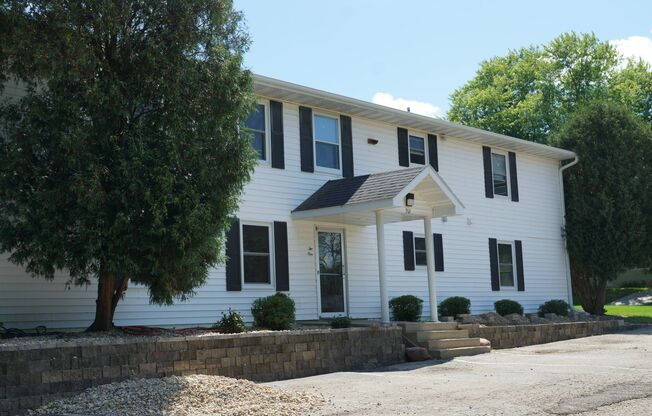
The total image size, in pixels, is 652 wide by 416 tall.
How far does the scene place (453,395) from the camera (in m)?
9.56

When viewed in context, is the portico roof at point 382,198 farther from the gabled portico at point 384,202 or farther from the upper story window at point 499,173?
the upper story window at point 499,173

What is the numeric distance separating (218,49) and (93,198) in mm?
3141

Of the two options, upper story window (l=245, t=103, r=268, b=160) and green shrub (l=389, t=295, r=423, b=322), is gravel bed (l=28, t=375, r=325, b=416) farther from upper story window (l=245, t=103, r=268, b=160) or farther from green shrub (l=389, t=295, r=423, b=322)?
green shrub (l=389, t=295, r=423, b=322)

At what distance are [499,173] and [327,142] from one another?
6909mm

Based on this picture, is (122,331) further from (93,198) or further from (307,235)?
(307,235)

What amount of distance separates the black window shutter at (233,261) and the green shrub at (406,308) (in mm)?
3734

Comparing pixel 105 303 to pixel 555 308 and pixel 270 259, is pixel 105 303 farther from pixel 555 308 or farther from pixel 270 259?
pixel 555 308

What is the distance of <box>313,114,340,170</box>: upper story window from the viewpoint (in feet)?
57.0

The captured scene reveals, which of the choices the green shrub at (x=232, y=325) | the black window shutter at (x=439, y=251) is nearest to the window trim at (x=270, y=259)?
the green shrub at (x=232, y=325)

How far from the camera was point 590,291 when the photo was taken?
2431 centimetres

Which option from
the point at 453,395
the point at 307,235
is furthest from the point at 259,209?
the point at 453,395

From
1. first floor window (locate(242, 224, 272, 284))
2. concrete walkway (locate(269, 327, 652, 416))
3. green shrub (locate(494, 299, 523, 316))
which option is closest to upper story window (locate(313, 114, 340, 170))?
first floor window (locate(242, 224, 272, 284))

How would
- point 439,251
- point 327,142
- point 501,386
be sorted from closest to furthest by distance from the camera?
point 501,386
point 327,142
point 439,251

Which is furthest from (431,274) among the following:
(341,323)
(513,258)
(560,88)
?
(560,88)
